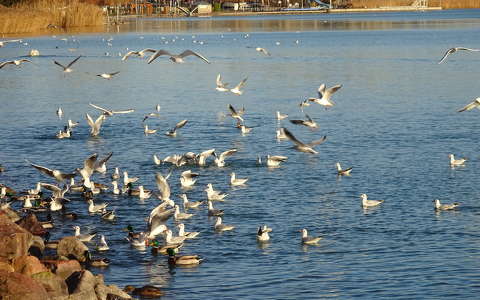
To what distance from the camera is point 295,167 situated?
2497cm

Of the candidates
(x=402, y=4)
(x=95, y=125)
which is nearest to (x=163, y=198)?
(x=95, y=125)

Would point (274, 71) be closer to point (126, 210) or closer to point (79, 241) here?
point (126, 210)

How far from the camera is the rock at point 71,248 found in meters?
15.9

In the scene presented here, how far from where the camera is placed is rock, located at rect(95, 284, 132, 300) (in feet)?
43.7

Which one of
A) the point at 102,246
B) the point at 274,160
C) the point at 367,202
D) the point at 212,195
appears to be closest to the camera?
the point at 102,246

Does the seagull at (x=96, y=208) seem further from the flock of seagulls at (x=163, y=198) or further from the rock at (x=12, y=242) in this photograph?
the rock at (x=12, y=242)

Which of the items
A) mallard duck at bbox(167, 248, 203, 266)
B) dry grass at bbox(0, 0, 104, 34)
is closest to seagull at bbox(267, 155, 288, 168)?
mallard duck at bbox(167, 248, 203, 266)

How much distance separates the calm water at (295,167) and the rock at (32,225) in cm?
113

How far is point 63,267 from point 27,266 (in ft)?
2.70

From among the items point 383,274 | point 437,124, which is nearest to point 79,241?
point 383,274

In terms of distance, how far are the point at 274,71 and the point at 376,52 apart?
51.1 feet

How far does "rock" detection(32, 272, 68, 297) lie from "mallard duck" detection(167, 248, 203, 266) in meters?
2.75

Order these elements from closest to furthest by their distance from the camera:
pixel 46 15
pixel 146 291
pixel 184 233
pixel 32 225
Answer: pixel 146 291 < pixel 184 233 < pixel 32 225 < pixel 46 15

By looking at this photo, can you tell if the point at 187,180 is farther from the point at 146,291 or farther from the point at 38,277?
the point at 38,277
